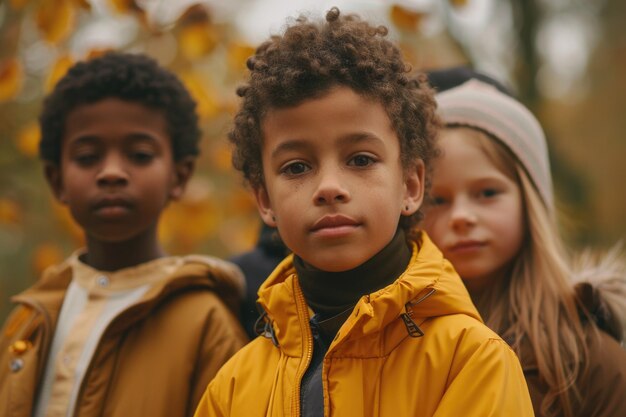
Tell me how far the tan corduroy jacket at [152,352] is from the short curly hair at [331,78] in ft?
1.92

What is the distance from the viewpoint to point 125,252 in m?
2.97

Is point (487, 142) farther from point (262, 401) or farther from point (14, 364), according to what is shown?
point (14, 364)

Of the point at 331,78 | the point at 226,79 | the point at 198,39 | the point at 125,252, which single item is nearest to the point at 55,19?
the point at 198,39

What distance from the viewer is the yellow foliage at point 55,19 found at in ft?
12.2

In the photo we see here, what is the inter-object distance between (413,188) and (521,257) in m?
0.75

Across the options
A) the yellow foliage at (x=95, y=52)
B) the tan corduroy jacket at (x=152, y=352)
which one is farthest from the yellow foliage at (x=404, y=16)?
the tan corduroy jacket at (x=152, y=352)

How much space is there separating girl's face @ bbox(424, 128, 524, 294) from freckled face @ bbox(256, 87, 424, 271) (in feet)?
2.07

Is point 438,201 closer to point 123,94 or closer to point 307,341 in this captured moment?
point 307,341

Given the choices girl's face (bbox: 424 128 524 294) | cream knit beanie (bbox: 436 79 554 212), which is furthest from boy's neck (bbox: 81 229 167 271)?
cream knit beanie (bbox: 436 79 554 212)

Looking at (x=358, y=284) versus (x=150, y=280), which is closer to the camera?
(x=358, y=284)

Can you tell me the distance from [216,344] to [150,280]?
425 mm

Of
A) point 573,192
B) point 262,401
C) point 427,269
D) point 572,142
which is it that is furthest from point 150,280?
point 572,142

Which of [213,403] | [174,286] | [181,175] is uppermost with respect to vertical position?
[181,175]

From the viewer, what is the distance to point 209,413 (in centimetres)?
223
